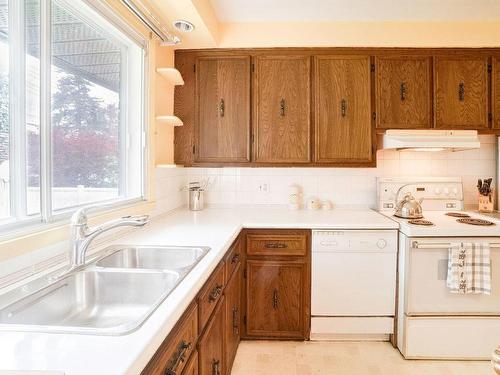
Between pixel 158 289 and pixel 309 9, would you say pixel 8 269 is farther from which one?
pixel 309 9

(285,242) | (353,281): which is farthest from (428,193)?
(285,242)

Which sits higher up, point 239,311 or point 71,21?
point 71,21

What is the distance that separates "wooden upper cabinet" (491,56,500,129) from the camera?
259 cm

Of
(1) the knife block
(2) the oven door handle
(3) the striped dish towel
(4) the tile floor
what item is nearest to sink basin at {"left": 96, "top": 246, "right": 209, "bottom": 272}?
(4) the tile floor

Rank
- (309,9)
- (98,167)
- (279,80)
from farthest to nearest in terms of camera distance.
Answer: (279,80) → (309,9) → (98,167)

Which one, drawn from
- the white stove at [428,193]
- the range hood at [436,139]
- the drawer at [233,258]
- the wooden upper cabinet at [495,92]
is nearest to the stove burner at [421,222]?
the white stove at [428,193]

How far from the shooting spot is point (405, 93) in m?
2.62

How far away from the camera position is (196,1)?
80.4 inches

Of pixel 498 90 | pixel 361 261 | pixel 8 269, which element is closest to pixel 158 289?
pixel 8 269

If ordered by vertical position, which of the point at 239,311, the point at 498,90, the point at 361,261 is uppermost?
the point at 498,90

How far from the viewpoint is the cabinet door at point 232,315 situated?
185 cm

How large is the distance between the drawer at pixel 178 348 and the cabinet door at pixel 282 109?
1.71 meters

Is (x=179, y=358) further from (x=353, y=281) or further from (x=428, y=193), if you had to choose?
(x=428, y=193)

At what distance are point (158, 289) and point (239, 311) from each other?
1.14 meters
